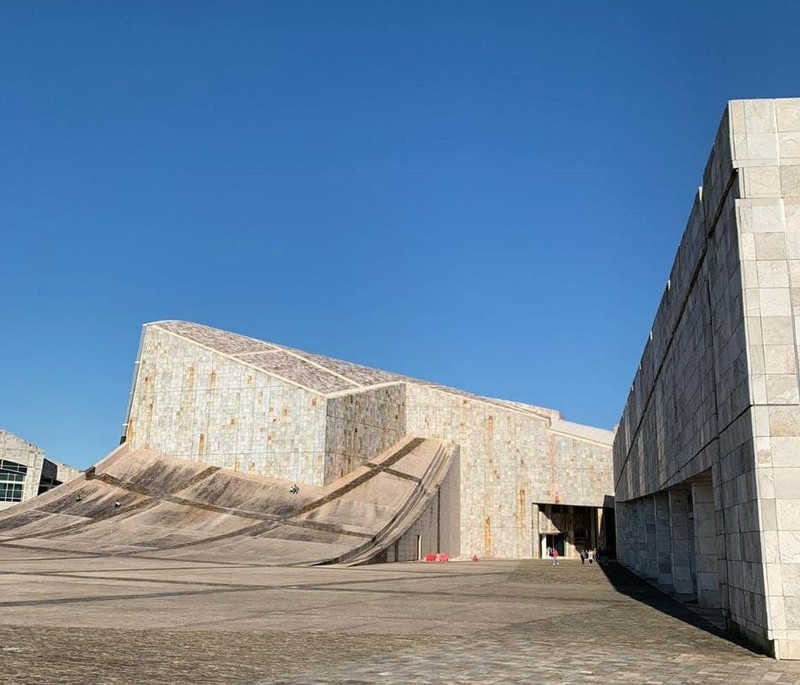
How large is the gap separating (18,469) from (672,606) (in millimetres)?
53985

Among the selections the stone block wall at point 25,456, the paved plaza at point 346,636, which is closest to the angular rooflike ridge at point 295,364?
the stone block wall at point 25,456

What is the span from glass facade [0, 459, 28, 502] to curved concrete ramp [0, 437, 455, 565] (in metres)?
15.0

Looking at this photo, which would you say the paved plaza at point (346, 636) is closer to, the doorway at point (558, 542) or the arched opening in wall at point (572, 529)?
the arched opening in wall at point (572, 529)

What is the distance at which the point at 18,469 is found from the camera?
5828 centimetres

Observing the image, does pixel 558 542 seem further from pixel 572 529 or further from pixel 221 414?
pixel 221 414

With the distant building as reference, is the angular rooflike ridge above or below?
above

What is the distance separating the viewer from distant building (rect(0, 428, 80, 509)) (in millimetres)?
57375

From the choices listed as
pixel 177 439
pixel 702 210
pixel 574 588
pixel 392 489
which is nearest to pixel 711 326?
pixel 702 210

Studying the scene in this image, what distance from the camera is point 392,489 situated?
141 ft

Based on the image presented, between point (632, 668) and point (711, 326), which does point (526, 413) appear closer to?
point (711, 326)

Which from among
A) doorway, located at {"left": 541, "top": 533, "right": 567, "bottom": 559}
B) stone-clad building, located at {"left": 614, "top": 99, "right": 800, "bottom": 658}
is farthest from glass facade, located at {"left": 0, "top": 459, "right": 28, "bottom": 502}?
stone-clad building, located at {"left": 614, "top": 99, "right": 800, "bottom": 658}

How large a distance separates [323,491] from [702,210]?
32.5 meters

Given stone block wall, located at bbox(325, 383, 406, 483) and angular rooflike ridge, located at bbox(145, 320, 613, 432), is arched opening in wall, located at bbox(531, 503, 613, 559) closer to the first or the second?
angular rooflike ridge, located at bbox(145, 320, 613, 432)

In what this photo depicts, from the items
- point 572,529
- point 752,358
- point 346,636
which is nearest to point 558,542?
point 572,529
